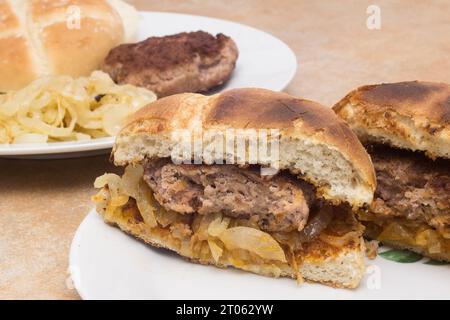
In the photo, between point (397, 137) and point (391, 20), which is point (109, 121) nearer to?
point (397, 137)

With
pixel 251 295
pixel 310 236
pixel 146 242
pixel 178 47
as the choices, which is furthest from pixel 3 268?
pixel 178 47

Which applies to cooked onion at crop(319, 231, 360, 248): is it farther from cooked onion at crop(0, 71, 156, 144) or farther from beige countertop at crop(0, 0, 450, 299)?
cooked onion at crop(0, 71, 156, 144)

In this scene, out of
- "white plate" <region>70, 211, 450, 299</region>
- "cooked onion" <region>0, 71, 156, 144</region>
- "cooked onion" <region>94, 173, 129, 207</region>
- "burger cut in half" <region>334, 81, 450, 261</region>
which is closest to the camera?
"white plate" <region>70, 211, 450, 299</region>

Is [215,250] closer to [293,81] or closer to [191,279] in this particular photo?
[191,279]

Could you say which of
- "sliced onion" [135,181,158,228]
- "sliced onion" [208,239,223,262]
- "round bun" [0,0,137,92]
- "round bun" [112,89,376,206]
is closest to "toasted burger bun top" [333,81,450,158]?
"round bun" [112,89,376,206]

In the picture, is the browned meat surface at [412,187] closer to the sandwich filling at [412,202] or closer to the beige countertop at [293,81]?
the sandwich filling at [412,202]

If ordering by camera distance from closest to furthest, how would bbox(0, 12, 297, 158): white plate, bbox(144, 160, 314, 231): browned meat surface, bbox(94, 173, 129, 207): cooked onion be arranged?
bbox(144, 160, 314, 231): browned meat surface < bbox(94, 173, 129, 207): cooked onion < bbox(0, 12, 297, 158): white plate

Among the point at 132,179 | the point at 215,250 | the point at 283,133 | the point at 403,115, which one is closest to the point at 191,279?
the point at 215,250
